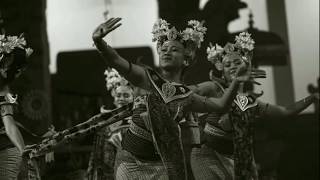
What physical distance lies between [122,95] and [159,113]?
1.40 meters

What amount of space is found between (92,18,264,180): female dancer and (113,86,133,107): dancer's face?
3.76ft

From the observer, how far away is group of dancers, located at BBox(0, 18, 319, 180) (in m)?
2.98

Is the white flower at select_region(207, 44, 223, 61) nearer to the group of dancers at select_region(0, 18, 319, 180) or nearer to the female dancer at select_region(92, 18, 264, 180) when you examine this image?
the group of dancers at select_region(0, 18, 319, 180)

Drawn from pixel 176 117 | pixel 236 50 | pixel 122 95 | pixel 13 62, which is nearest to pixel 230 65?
pixel 236 50

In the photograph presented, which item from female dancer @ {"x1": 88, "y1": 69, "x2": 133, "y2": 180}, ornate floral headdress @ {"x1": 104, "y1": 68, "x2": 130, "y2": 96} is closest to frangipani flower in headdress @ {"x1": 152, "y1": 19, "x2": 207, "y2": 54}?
female dancer @ {"x1": 88, "y1": 69, "x2": 133, "y2": 180}

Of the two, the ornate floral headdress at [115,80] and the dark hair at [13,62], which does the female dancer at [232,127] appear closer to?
the ornate floral headdress at [115,80]

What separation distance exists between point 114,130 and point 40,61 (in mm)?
1123

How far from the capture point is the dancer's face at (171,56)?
3248mm

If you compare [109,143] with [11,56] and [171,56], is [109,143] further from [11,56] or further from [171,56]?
[171,56]

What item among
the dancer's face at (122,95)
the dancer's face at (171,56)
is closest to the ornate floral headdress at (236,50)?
the dancer's face at (171,56)

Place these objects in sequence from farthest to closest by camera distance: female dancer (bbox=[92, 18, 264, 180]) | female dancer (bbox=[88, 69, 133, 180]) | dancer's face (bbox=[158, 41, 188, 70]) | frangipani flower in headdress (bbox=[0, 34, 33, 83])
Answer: female dancer (bbox=[88, 69, 133, 180]), frangipani flower in headdress (bbox=[0, 34, 33, 83]), dancer's face (bbox=[158, 41, 188, 70]), female dancer (bbox=[92, 18, 264, 180])

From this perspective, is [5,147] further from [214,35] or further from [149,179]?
[214,35]

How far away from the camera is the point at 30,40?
4914mm

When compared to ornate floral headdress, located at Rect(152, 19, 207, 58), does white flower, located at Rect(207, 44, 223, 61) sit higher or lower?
lower
